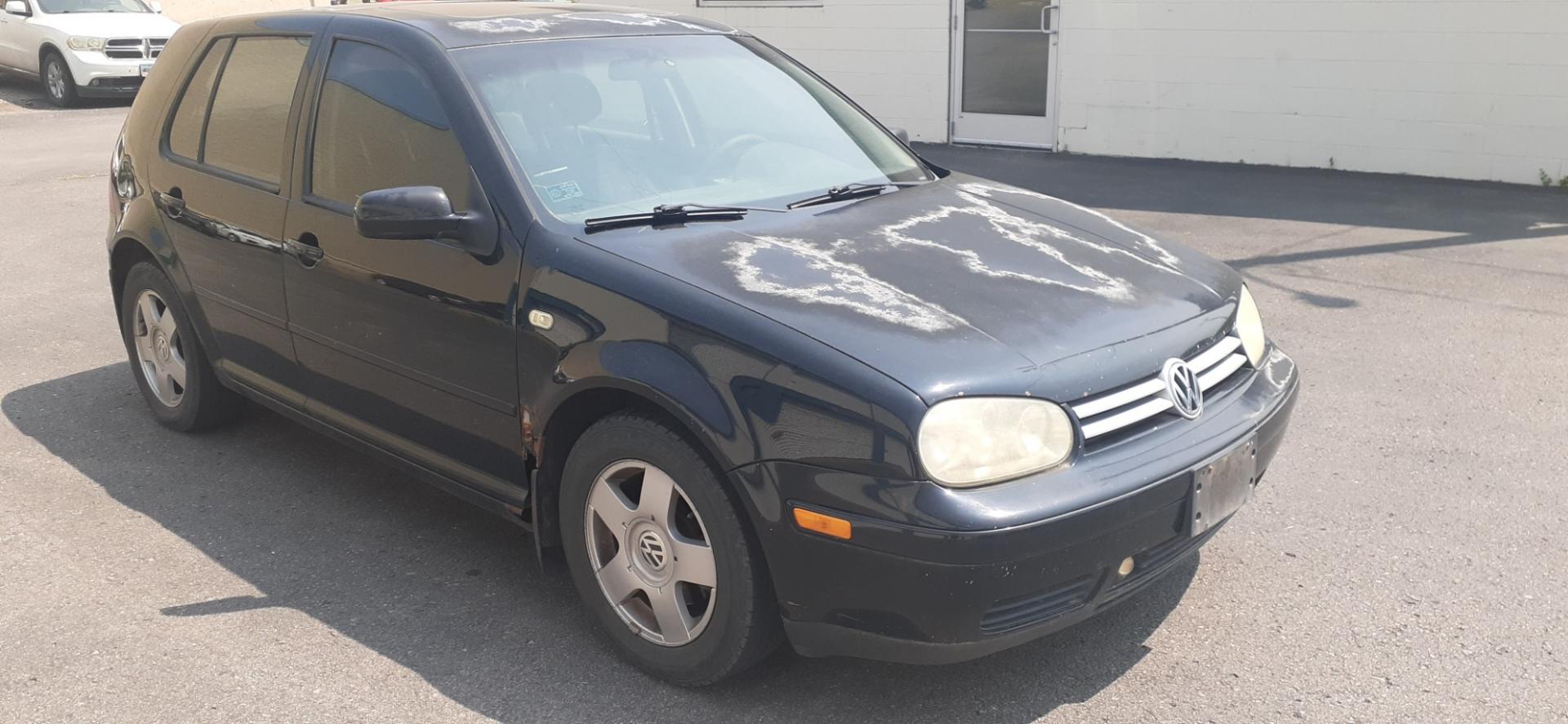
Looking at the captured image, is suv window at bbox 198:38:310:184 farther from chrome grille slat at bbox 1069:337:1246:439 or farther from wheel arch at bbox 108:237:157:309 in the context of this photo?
chrome grille slat at bbox 1069:337:1246:439

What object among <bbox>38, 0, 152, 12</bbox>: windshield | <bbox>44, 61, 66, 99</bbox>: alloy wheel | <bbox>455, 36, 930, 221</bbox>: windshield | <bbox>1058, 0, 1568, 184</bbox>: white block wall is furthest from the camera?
<bbox>38, 0, 152, 12</bbox>: windshield

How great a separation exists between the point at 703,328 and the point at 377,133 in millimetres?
1499

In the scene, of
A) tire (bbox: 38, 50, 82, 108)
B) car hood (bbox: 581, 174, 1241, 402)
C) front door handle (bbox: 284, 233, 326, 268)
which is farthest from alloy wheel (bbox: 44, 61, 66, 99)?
car hood (bbox: 581, 174, 1241, 402)

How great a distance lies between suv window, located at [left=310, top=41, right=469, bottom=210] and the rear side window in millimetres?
891

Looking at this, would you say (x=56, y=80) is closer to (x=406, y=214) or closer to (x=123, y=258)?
(x=123, y=258)

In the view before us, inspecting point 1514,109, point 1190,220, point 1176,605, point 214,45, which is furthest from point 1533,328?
point 214,45

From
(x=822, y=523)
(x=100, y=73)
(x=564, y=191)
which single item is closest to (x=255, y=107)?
(x=564, y=191)

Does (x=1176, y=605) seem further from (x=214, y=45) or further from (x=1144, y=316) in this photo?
(x=214, y=45)

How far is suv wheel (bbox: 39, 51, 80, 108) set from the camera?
55.8 ft

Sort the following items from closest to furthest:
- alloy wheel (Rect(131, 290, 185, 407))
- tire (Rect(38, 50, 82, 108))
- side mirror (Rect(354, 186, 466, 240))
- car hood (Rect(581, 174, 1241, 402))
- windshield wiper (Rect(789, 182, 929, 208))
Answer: car hood (Rect(581, 174, 1241, 402)) < side mirror (Rect(354, 186, 466, 240)) < windshield wiper (Rect(789, 182, 929, 208)) < alloy wheel (Rect(131, 290, 185, 407)) < tire (Rect(38, 50, 82, 108))

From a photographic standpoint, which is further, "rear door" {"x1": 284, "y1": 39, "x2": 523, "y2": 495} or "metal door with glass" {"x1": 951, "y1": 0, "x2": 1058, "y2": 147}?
"metal door with glass" {"x1": 951, "y1": 0, "x2": 1058, "y2": 147}

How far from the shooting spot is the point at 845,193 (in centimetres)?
419

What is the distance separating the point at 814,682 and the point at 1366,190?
8276 millimetres

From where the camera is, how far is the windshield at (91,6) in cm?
1741
